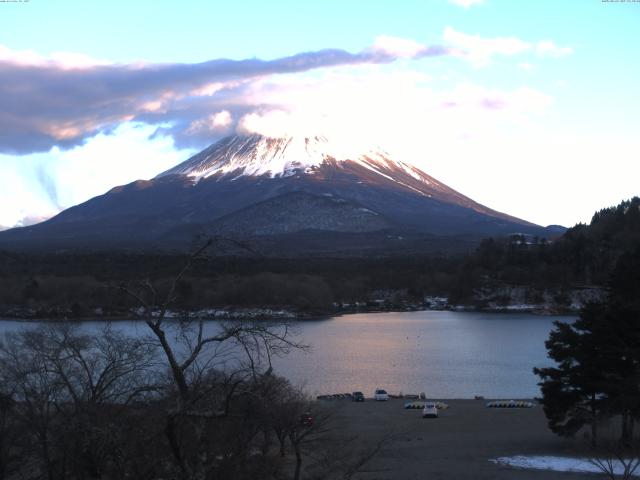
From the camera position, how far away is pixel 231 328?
16.9 feet

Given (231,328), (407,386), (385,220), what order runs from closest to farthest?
(231,328), (407,386), (385,220)

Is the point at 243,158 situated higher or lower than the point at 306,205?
higher

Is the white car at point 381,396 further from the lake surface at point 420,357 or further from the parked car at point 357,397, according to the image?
the lake surface at point 420,357

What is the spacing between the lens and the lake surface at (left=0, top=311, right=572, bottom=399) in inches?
1004

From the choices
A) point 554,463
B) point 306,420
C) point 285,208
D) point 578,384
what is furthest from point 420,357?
point 285,208

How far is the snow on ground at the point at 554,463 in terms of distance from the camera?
1273 cm

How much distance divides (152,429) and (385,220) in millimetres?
109629

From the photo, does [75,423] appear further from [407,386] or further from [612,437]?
[407,386]

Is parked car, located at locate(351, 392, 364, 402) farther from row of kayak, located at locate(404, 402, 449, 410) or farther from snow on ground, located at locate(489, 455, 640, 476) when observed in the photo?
snow on ground, located at locate(489, 455, 640, 476)

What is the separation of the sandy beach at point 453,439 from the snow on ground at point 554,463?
0.74ft

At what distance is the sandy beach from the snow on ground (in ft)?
0.74

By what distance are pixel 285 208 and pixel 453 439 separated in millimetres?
101859

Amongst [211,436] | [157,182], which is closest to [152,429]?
[211,436]

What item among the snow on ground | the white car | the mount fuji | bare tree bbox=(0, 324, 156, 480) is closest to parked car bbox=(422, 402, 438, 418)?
the white car
